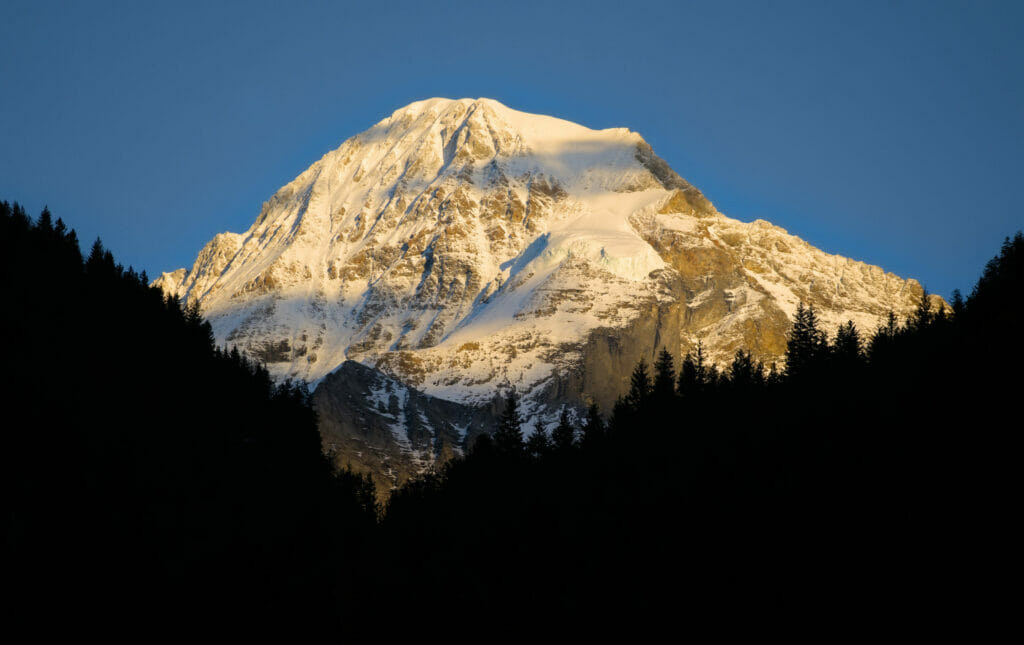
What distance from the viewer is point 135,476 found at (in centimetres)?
7981

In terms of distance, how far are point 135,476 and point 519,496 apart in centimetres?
2897

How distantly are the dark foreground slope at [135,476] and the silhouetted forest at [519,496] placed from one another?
7.3 inches

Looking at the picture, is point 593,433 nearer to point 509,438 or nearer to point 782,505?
point 509,438

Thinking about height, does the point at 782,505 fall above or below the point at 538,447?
below

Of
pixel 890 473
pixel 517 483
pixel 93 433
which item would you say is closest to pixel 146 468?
pixel 93 433

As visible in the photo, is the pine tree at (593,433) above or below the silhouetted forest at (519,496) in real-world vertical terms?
above

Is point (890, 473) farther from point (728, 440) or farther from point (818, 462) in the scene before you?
point (728, 440)

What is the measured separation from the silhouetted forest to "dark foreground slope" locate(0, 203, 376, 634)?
18cm

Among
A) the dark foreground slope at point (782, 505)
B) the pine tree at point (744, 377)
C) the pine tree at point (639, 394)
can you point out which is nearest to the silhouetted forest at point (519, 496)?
the dark foreground slope at point (782, 505)

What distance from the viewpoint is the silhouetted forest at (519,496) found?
220ft

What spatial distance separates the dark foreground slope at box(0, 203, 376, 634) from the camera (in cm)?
7075

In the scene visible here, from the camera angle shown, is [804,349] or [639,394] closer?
[804,349]

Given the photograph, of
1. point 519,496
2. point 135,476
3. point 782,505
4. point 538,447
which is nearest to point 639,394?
point 538,447

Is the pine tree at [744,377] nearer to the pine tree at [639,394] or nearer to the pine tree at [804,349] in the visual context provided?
the pine tree at [804,349]
